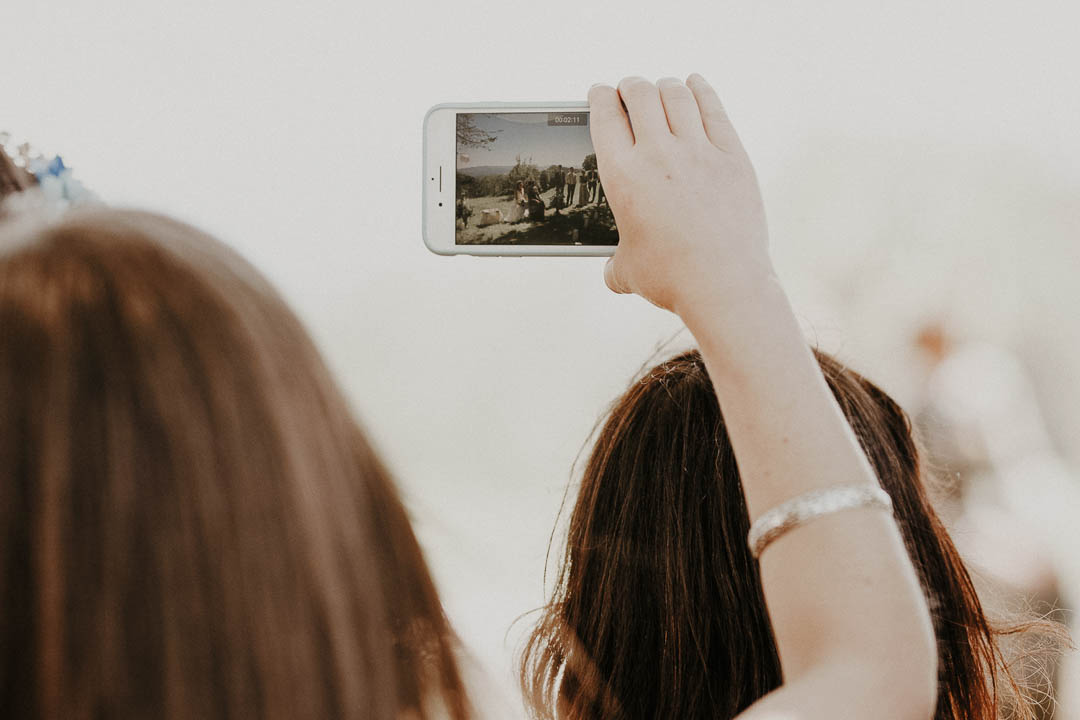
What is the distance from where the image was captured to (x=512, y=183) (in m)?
0.60

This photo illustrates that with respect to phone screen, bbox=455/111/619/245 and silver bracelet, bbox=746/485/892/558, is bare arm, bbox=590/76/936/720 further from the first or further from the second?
phone screen, bbox=455/111/619/245

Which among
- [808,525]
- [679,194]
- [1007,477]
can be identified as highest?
[679,194]

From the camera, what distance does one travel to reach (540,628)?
531 mm

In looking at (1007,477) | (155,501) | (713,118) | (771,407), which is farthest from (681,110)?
(1007,477)

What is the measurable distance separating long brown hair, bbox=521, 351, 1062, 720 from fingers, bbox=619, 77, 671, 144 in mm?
191

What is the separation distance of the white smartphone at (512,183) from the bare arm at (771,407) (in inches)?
11.1

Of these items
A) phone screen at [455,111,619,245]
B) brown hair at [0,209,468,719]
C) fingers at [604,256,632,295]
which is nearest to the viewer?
brown hair at [0,209,468,719]

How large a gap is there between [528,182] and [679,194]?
333mm

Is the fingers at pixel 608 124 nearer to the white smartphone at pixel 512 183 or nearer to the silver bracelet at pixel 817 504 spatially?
the silver bracelet at pixel 817 504

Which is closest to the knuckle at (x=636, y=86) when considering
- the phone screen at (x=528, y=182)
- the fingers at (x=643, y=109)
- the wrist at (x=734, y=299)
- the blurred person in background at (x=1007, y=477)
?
the fingers at (x=643, y=109)

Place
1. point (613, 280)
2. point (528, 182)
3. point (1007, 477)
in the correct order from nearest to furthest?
point (613, 280) → point (528, 182) → point (1007, 477)

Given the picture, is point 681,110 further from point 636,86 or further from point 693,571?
point 693,571

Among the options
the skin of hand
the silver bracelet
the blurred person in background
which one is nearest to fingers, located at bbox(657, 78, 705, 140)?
the skin of hand

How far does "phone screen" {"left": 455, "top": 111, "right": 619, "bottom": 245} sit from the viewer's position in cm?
59
